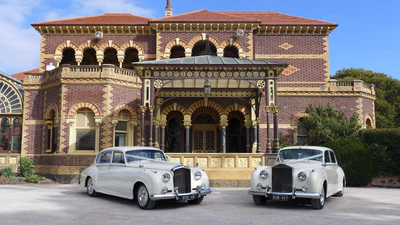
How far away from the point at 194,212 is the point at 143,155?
2.50m

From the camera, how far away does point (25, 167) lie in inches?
727

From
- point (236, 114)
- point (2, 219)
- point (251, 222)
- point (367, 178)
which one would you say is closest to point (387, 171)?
point (367, 178)

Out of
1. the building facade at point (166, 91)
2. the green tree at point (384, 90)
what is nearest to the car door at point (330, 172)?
the building facade at point (166, 91)

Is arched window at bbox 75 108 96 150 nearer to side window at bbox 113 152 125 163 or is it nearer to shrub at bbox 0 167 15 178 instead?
shrub at bbox 0 167 15 178

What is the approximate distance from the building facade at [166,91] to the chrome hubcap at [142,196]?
350 inches

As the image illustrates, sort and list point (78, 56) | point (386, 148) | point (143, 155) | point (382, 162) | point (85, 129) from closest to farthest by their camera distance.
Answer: point (143, 155)
point (382, 162)
point (386, 148)
point (85, 129)
point (78, 56)

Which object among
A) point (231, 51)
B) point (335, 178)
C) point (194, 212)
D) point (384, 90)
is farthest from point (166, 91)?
point (384, 90)

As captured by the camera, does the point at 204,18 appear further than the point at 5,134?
Yes

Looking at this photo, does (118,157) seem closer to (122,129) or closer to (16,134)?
(122,129)

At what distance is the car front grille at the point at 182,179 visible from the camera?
8406mm

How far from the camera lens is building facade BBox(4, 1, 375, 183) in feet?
58.3

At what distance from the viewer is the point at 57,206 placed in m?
8.65

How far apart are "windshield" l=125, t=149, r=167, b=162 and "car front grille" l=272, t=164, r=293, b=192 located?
10.2ft

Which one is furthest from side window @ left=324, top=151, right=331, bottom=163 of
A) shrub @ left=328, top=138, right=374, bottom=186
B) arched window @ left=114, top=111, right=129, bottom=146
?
arched window @ left=114, top=111, right=129, bottom=146
